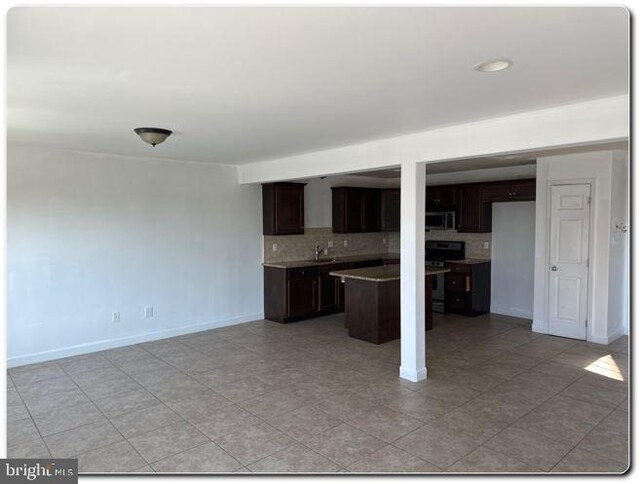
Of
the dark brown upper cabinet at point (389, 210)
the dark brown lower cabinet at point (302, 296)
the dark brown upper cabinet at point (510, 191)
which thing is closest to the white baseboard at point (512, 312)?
the dark brown upper cabinet at point (510, 191)

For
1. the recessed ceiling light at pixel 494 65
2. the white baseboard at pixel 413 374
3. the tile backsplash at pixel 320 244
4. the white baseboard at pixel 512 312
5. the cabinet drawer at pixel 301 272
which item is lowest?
the white baseboard at pixel 413 374

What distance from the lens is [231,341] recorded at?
5895mm

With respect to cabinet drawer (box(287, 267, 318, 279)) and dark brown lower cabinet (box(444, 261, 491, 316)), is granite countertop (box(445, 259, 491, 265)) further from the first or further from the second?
cabinet drawer (box(287, 267, 318, 279))

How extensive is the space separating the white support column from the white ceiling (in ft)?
1.86

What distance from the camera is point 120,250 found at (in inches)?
223

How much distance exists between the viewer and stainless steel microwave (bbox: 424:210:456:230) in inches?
297

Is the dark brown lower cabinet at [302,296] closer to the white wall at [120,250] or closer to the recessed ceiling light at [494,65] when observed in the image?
the white wall at [120,250]

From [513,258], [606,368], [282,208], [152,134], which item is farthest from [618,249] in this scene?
[152,134]

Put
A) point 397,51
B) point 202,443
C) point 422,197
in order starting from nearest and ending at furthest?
point 397,51 < point 202,443 < point 422,197

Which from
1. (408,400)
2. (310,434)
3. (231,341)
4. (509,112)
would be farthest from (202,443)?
(509,112)

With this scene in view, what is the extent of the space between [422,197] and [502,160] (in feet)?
8.14

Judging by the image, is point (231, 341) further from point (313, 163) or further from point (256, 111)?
point (256, 111)

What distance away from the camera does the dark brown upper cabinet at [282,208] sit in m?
6.94

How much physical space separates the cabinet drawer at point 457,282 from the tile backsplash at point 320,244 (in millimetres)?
1849
